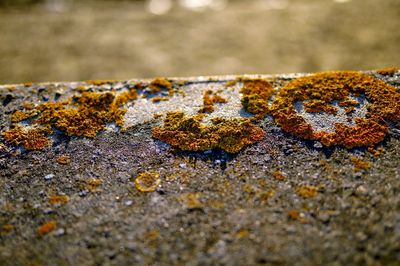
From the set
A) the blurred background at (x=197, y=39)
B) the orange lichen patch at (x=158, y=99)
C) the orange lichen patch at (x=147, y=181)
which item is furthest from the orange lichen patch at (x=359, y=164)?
the blurred background at (x=197, y=39)

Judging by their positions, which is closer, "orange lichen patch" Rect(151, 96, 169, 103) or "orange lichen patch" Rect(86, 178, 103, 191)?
"orange lichen patch" Rect(86, 178, 103, 191)

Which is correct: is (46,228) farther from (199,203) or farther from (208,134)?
(208,134)

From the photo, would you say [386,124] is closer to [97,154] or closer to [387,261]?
[387,261]

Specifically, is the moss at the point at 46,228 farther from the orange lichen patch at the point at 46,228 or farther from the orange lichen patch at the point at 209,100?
the orange lichen patch at the point at 209,100

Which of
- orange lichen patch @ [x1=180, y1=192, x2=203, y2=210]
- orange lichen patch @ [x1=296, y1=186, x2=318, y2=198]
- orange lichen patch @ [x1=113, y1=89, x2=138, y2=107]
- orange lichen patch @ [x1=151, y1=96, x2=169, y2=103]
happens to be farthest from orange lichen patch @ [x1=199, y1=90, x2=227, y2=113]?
orange lichen patch @ [x1=296, y1=186, x2=318, y2=198]

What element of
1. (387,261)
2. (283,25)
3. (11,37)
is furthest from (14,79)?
(387,261)

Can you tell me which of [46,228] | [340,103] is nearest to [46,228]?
[46,228]

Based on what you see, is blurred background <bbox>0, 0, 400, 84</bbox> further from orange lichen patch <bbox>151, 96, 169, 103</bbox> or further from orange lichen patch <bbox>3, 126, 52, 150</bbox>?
orange lichen patch <bbox>3, 126, 52, 150</bbox>
